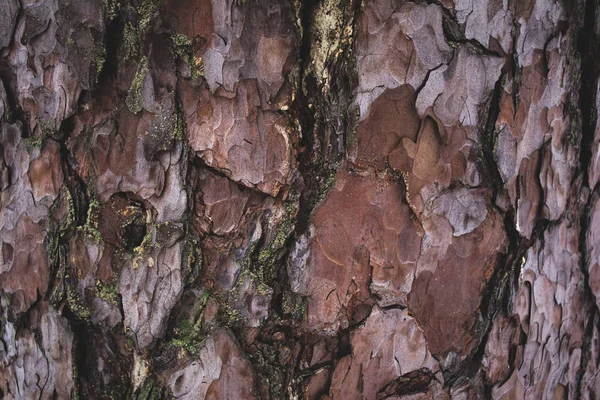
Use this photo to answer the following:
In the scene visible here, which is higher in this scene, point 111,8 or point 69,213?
point 111,8

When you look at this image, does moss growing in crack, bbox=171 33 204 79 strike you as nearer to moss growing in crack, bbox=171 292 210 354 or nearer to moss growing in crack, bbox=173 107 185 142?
moss growing in crack, bbox=173 107 185 142

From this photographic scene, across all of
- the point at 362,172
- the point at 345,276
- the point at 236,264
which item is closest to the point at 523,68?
the point at 362,172

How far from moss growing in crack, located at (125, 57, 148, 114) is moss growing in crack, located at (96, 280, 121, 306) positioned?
0.80 feet

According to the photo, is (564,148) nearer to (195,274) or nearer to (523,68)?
(523,68)

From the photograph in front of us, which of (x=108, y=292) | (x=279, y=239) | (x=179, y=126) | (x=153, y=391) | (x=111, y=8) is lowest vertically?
(x=153, y=391)

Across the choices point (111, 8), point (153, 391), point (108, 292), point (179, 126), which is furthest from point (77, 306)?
point (111, 8)

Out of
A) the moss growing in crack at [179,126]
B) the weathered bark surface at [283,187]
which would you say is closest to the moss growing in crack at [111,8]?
the weathered bark surface at [283,187]

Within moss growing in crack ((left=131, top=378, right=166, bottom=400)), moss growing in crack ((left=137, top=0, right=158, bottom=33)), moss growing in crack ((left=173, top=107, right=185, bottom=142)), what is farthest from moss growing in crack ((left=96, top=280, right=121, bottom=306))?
moss growing in crack ((left=137, top=0, right=158, bottom=33))

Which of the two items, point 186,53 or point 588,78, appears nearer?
point 186,53

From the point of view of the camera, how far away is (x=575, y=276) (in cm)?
100

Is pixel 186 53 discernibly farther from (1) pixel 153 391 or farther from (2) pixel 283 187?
(1) pixel 153 391

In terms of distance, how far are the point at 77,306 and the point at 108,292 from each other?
0.18 feet

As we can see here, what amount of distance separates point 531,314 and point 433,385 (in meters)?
0.19

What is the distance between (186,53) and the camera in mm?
821
